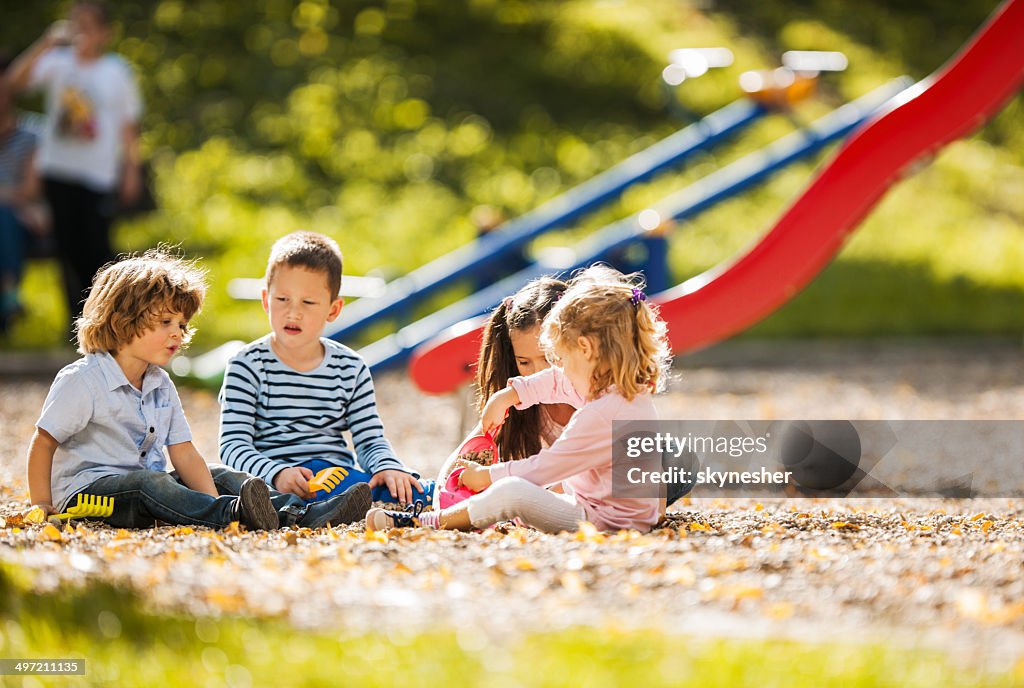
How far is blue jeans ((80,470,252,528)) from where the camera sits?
13.5 ft

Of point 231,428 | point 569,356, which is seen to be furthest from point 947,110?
point 231,428

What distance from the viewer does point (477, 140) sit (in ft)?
44.2

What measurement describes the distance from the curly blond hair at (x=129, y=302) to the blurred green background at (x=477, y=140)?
5303 millimetres

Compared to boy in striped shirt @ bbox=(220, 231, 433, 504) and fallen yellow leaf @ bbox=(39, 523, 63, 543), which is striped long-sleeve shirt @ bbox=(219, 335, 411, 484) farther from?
fallen yellow leaf @ bbox=(39, 523, 63, 543)

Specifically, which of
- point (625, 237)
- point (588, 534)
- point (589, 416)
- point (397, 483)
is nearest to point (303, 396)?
point (397, 483)

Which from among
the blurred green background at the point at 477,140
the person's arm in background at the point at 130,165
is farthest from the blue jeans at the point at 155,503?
the blurred green background at the point at 477,140

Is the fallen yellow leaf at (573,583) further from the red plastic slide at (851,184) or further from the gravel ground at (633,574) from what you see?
the red plastic slide at (851,184)

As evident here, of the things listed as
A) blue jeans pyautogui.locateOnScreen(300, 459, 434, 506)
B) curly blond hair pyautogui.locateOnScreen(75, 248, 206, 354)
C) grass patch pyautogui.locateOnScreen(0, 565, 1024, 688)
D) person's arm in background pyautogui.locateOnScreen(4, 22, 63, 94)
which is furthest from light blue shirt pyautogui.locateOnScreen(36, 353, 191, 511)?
person's arm in background pyautogui.locateOnScreen(4, 22, 63, 94)

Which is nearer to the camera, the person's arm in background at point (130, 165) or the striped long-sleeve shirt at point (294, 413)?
the striped long-sleeve shirt at point (294, 413)

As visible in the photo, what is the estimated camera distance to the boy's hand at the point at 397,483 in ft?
14.6

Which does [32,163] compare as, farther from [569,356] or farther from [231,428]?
[569,356]

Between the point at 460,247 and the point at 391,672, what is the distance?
9.05 metres

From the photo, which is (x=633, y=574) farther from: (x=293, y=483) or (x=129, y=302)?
(x=129, y=302)

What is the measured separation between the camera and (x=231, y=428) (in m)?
4.50
